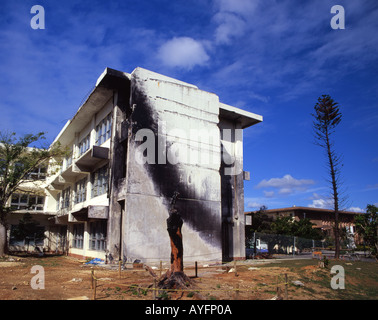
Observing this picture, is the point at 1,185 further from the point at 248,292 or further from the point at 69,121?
the point at 248,292

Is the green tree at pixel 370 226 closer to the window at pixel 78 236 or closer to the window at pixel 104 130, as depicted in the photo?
the window at pixel 104 130

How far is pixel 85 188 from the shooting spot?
2669cm

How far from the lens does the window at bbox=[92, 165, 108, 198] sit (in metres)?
22.4

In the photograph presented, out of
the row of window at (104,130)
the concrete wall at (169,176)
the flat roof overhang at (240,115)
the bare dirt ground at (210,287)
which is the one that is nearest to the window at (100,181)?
the row of window at (104,130)

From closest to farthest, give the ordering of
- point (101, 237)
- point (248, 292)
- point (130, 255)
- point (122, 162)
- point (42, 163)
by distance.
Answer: point (248, 292) → point (130, 255) → point (122, 162) → point (101, 237) → point (42, 163)

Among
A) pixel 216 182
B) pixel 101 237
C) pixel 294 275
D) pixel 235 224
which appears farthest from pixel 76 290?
pixel 235 224

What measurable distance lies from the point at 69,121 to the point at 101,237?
1123cm

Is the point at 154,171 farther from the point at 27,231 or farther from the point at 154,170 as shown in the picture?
the point at 27,231

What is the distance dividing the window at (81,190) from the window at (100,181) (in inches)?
89.0

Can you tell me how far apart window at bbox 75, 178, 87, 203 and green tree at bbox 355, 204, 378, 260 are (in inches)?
877

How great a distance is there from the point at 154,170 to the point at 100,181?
226 inches

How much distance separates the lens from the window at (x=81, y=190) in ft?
87.5

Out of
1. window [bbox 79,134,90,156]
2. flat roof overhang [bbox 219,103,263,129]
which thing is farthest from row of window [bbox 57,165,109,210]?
flat roof overhang [bbox 219,103,263,129]
